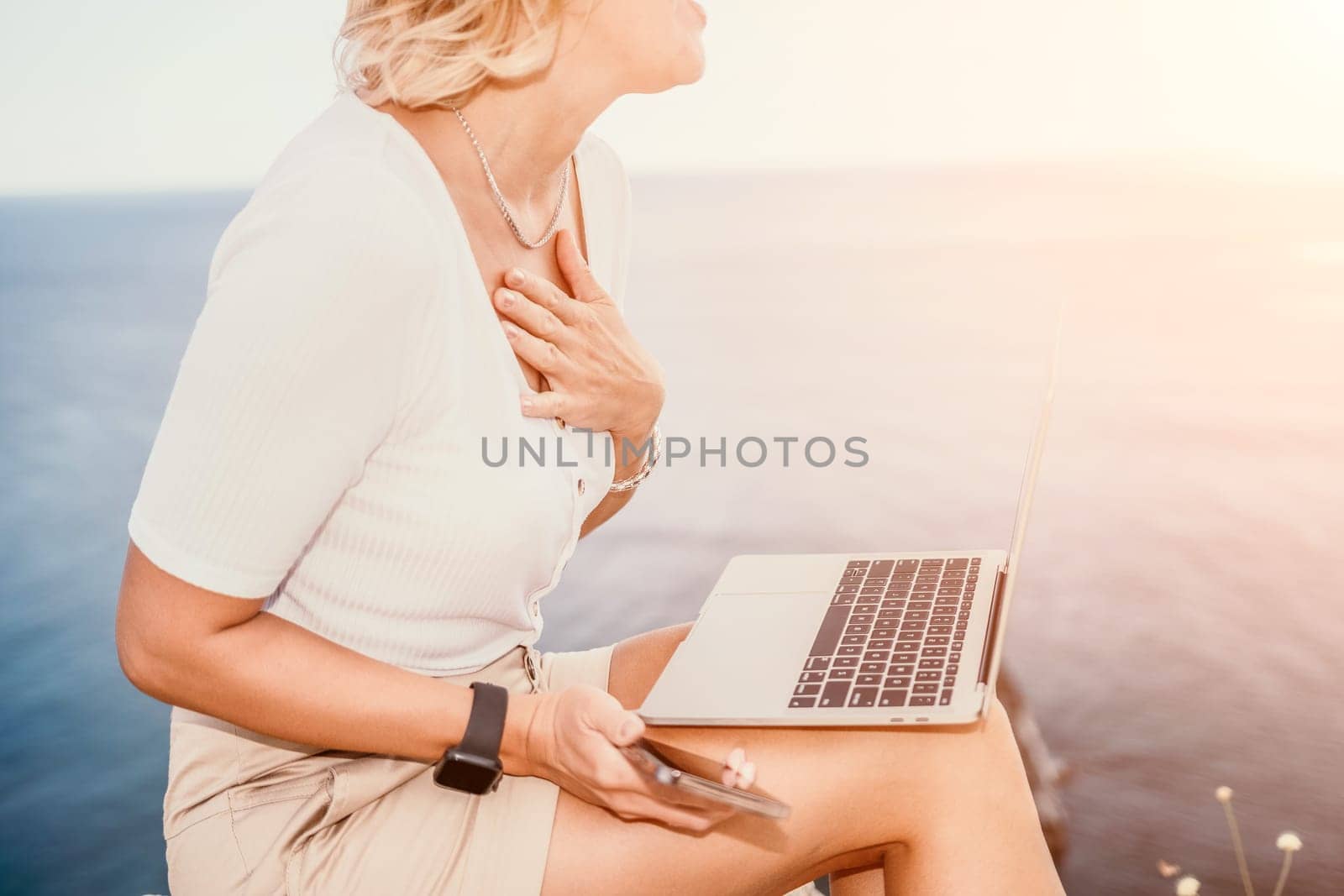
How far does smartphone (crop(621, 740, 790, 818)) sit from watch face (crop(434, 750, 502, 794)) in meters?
0.11

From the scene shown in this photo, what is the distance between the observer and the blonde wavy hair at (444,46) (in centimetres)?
88

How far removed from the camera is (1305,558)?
245 centimetres

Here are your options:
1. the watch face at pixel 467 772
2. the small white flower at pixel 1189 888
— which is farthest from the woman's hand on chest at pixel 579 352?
the small white flower at pixel 1189 888

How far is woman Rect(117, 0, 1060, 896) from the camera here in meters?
0.68

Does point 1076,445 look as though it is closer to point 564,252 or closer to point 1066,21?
point 564,252

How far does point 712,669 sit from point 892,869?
19 centimetres

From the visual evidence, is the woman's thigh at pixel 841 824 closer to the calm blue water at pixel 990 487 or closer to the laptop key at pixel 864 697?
the laptop key at pixel 864 697

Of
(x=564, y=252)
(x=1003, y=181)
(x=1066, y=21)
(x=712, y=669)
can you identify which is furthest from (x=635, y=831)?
(x=1003, y=181)

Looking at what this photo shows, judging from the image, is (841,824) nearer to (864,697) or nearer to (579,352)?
(864,697)

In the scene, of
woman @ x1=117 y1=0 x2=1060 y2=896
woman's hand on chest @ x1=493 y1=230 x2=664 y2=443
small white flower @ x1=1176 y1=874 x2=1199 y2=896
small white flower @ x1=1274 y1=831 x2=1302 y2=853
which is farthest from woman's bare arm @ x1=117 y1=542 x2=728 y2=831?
small white flower @ x1=1274 y1=831 x2=1302 y2=853

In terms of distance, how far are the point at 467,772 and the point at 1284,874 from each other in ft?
4.38

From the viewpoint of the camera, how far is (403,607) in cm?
81

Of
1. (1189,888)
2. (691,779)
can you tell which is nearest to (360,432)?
(691,779)

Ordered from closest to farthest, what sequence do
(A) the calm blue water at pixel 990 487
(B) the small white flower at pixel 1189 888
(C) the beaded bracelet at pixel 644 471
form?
(C) the beaded bracelet at pixel 644 471 → (B) the small white flower at pixel 1189 888 → (A) the calm blue water at pixel 990 487
